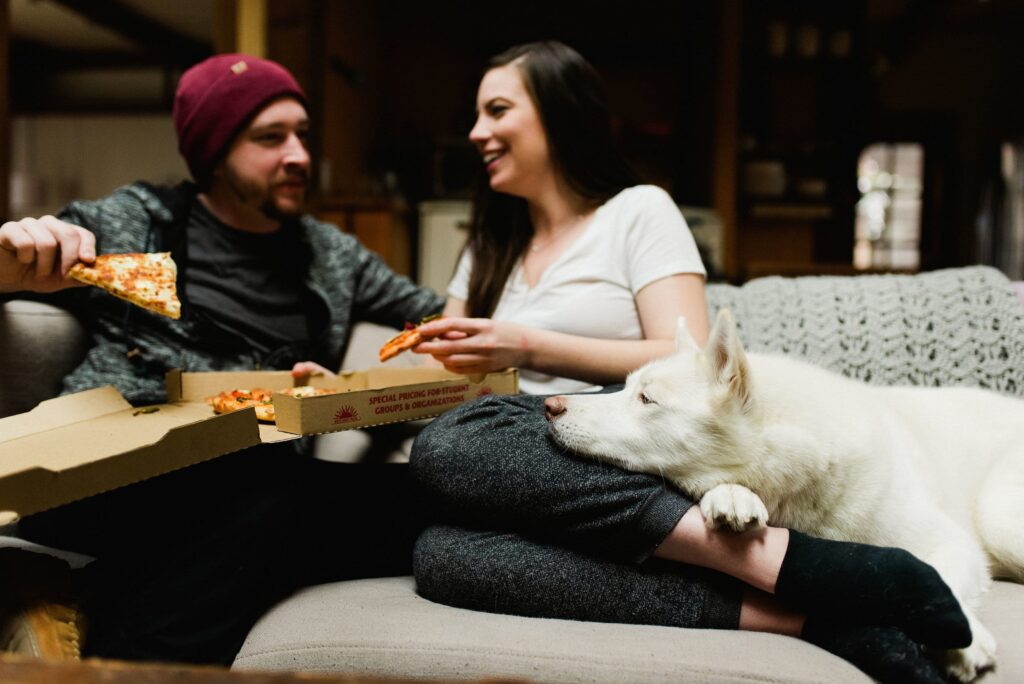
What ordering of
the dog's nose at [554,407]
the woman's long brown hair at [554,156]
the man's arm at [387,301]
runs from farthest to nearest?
the man's arm at [387,301]
the woman's long brown hair at [554,156]
the dog's nose at [554,407]

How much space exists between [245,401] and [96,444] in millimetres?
355

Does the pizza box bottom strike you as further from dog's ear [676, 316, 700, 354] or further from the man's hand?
dog's ear [676, 316, 700, 354]

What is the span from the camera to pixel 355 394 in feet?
4.24

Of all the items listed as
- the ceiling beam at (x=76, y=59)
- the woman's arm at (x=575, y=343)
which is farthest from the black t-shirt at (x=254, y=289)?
the ceiling beam at (x=76, y=59)

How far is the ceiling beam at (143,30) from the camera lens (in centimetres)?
694

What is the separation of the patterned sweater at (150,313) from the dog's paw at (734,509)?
1138 millimetres

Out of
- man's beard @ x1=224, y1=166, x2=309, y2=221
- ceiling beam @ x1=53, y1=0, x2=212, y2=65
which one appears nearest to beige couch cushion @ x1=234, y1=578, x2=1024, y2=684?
man's beard @ x1=224, y1=166, x2=309, y2=221

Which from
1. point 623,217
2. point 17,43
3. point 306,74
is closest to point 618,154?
point 623,217

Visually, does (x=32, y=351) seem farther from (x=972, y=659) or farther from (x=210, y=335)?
(x=972, y=659)

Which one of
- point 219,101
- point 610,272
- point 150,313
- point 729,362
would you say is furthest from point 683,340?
point 219,101

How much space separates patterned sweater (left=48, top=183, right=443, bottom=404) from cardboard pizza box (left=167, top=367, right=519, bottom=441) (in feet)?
0.80

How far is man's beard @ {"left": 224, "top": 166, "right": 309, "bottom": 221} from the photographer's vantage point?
2023 mm

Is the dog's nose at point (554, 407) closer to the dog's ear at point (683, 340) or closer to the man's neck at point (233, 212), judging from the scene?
the dog's ear at point (683, 340)

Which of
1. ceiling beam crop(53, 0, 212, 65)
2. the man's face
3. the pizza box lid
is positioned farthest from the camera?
ceiling beam crop(53, 0, 212, 65)
